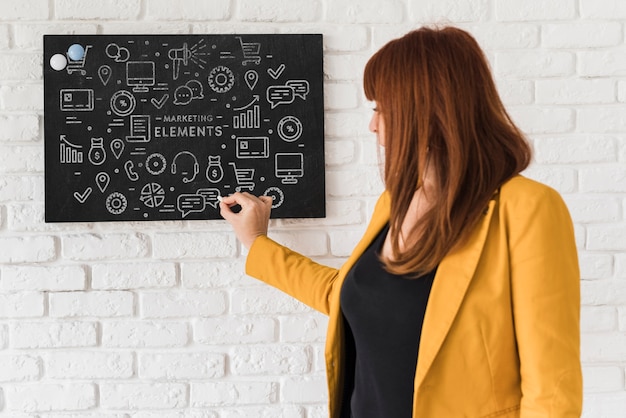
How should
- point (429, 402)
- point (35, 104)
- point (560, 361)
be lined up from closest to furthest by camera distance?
1. point (560, 361)
2. point (429, 402)
3. point (35, 104)

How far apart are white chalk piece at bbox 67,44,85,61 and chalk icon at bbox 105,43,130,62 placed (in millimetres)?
67

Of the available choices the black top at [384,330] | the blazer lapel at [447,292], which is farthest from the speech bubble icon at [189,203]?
Result: the blazer lapel at [447,292]

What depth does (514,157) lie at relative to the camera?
1.30 metres

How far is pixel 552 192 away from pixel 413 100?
12.8 inches

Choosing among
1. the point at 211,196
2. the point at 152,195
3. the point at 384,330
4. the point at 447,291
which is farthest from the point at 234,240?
the point at 447,291

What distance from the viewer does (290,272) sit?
1.69 m

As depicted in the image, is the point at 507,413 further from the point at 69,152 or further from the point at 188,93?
the point at 69,152

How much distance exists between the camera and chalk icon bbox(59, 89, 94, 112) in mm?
1774

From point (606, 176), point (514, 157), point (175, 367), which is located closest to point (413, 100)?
point (514, 157)

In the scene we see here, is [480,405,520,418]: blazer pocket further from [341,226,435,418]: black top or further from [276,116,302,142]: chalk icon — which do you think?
[276,116,302,142]: chalk icon

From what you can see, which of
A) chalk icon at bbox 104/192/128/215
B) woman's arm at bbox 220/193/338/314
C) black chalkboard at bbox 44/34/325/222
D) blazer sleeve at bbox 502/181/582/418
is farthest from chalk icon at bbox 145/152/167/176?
blazer sleeve at bbox 502/181/582/418

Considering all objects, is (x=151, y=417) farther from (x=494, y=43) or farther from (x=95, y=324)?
(x=494, y=43)

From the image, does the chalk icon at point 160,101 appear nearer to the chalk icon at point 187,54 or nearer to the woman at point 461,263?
the chalk icon at point 187,54

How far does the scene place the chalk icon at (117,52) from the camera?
1.78m
